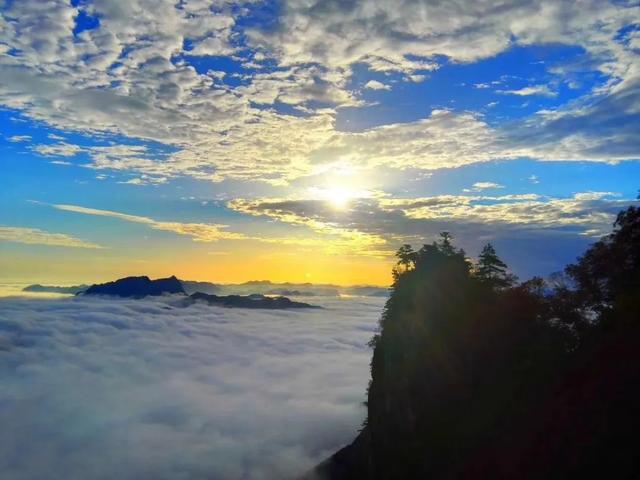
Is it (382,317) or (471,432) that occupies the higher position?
(382,317)

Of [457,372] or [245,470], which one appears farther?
[245,470]

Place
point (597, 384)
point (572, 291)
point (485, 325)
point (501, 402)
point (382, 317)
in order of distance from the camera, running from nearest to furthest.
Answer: point (597, 384) < point (501, 402) < point (572, 291) < point (485, 325) < point (382, 317)

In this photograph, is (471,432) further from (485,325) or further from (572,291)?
(572,291)

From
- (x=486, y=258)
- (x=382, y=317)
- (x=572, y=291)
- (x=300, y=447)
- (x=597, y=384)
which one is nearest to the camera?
(x=597, y=384)

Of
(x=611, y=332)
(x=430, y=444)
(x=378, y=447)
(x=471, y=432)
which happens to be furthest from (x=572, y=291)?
(x=378, y=447)

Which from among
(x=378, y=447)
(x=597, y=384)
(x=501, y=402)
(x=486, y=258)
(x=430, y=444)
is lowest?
(x=378, y=447)

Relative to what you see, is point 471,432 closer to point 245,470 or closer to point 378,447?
point 378,447
